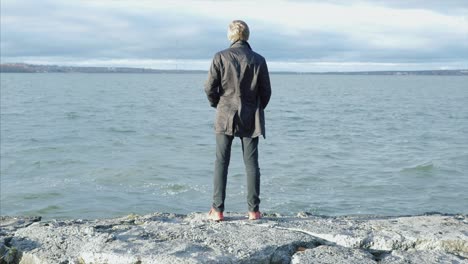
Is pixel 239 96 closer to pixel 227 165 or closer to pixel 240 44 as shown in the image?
pixel 240 44

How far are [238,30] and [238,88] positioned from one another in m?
0.61

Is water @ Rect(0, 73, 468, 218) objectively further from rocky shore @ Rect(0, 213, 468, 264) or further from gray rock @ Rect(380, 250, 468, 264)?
gray rock @ Rect(380, 250, 468, 264)

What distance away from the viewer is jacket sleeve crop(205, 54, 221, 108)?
6312 millimetres

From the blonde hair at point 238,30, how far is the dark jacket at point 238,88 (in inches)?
2.2

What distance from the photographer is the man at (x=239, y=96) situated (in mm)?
6309

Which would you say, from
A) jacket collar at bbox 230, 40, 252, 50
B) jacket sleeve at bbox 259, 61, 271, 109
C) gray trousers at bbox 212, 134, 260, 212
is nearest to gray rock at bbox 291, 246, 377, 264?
gray trousers at bbox 212, 134, 260, 212

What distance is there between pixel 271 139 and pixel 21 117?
19.3 meters

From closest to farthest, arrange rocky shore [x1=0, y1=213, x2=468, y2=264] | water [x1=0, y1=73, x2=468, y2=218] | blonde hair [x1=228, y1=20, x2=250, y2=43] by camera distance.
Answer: rocky shore [x1=0, y1=213, x2=468, y2=264] → blonde hair [x1=228, y1=20, x2=250, y2=43] → water [x1=0, y1=73, x2=468, y2=218]

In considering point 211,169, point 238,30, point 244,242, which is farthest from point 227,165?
point 211,169

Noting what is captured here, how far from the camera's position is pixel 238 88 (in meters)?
6.37

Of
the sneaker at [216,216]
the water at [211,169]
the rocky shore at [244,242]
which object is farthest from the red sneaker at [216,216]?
the water at [211,169]

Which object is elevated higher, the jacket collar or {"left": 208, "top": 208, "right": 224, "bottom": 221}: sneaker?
the jacket collar

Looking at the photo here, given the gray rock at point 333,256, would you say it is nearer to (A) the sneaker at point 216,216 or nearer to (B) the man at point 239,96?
(B) the man at point 239,96

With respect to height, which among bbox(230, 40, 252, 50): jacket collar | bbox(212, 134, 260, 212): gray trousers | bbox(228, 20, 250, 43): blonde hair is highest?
bbox(228, 20, 250, 43): blonde hair
